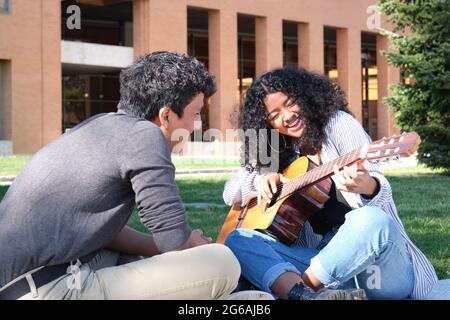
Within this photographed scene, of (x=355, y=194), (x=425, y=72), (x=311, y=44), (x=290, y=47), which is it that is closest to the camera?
(x=355, y=194)

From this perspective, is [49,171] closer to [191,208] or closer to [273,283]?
[273,283]

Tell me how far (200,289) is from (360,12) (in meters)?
35.8

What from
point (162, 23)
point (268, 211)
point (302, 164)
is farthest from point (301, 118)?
point (162, 23)

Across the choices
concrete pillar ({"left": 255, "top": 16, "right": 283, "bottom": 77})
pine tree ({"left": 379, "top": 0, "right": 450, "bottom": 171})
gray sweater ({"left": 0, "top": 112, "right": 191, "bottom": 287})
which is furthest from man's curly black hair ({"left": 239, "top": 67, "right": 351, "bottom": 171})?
concrete pillar ({"left": 255, "top": 16, "right": 283, "bottom": 77})

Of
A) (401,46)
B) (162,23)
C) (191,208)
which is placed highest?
(162,23)

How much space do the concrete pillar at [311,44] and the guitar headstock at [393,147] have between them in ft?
105

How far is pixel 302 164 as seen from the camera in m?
4.00

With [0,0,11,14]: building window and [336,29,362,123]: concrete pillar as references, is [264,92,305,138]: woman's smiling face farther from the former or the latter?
[336,29,362,123]: concrete pillar

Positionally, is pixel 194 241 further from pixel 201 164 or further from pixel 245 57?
pixel 245 57

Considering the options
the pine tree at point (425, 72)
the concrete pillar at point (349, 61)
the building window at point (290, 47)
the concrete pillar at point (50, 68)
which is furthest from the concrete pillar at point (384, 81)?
the pine tree at point (425, 72)

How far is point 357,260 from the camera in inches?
134

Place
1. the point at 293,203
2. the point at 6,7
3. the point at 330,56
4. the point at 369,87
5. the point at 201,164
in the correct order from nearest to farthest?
the point at 293,203, the point at 201,164, the point at 6,7, the point at 369,87, the point at 330,56

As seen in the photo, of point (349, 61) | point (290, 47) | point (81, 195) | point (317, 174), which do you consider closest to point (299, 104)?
point (317, 174)

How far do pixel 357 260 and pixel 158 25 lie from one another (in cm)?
2729
